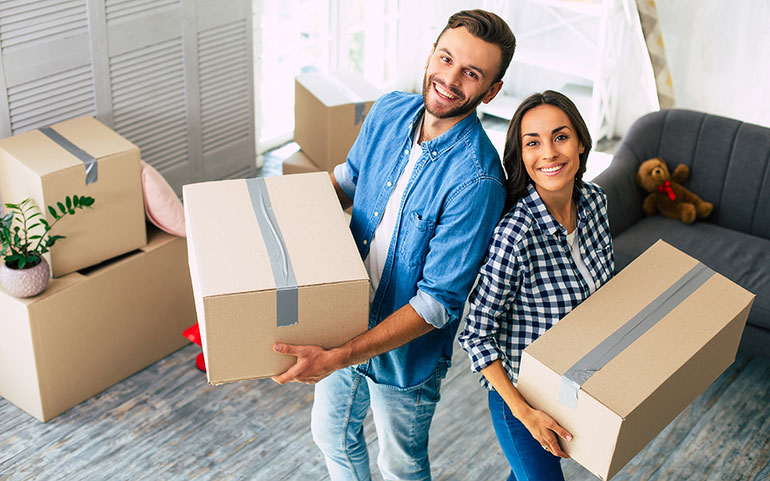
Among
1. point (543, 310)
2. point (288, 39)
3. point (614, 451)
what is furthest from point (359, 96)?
point (614, 451)

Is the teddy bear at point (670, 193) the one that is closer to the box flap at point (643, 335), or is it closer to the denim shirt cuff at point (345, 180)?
the box flap at point (643, 335)

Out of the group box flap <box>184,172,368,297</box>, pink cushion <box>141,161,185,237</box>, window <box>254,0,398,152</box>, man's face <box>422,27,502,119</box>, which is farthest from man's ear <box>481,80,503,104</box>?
window <box>254,0,398,152</box>

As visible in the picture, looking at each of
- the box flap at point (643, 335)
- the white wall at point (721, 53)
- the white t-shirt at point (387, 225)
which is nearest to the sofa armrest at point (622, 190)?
the white wall at point (721, 53)

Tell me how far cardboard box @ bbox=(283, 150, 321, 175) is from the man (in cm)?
137

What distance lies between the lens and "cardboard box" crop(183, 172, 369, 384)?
4.56ft

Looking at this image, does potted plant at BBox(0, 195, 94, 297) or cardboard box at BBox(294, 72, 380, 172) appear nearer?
potted plant at BBox(0, 195, 94, 297)

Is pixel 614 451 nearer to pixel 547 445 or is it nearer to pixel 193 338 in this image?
pixel 547 445

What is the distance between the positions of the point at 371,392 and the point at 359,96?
168 centimetres

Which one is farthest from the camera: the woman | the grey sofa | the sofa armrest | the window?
the window

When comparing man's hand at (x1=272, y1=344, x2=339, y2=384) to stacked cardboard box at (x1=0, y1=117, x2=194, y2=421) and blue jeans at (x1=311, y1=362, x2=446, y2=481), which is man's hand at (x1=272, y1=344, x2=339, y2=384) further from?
stacked cardboard box at (x1=0, y1=117, x2=194, y2=421)

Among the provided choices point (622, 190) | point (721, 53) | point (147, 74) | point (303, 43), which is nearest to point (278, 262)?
point (147, 74)

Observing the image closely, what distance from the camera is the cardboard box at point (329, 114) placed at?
3053 millimetres

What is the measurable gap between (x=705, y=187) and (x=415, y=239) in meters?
1.95

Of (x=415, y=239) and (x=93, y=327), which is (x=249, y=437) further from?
(x=415, y=239)
